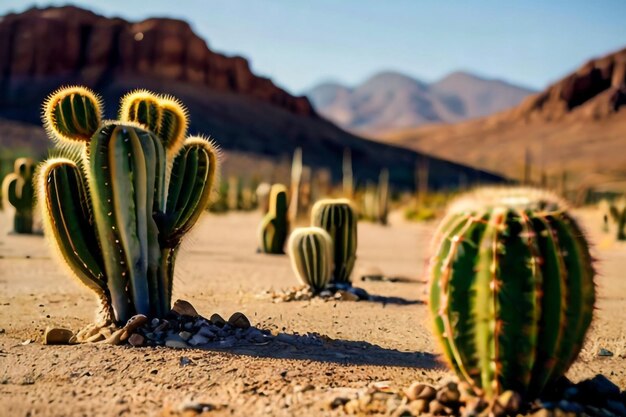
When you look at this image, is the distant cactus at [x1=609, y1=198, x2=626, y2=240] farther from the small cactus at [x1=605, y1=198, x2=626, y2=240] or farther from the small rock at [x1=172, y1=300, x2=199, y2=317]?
the small rock at [x1=172, y1=300, x2=199, y2=317]

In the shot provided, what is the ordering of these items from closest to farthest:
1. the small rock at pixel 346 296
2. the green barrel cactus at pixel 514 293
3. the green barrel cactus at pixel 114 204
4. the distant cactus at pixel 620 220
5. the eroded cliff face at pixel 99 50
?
the green barrel cactus at pixel 514 293 → the green barrel cactus at pixel 114 204 → the small rock at pixel 346 296 → the distant cactus at pixel 620 220 → the eroded cliff face at pixel 99 50

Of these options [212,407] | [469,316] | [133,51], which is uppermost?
[133,51]

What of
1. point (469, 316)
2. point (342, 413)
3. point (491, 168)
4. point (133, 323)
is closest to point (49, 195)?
point (133, 323)

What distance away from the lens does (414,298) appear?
1047 centimetres

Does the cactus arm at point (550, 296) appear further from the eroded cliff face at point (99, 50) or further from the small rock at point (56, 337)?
the eroded cliff face at point (99, 50)

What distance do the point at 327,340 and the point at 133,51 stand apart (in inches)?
3666

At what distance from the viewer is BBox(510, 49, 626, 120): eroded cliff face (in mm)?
103562

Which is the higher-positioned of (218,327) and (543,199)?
(543,199)

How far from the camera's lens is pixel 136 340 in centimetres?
648

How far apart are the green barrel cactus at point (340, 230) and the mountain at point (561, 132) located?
7619 centimetres

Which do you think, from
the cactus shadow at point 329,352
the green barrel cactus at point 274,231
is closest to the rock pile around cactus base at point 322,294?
the cactus shadow at point 329,352

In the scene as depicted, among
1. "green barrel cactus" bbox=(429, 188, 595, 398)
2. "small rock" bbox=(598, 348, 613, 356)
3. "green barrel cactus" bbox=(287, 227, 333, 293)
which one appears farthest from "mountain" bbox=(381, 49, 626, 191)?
"green barrel cactus" bbox=(429, 188, 595, 398)

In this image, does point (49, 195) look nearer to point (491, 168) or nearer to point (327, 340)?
point (327, 340)

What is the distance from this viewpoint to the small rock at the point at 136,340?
6.46 m
